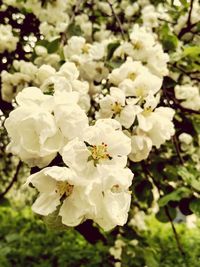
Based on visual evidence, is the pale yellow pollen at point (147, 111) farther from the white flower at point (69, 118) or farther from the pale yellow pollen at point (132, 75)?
the white flower at point (69, 118)

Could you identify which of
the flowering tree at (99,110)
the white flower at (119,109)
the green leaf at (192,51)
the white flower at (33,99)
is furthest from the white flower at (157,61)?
the white flower at (33,99)

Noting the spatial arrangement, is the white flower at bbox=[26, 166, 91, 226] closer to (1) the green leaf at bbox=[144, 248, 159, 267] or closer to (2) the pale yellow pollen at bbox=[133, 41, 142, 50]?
(2) the pale yellow pollen at bbox=[133, 41, 142, 50]

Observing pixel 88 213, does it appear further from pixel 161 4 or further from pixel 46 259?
pixel 46 259

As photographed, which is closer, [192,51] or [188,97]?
[192,51]

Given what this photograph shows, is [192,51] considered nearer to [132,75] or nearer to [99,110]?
[132,75]

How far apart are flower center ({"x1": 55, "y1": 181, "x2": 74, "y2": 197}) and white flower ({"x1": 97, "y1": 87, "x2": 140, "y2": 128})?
0.50 metres

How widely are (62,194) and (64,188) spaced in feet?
0.06

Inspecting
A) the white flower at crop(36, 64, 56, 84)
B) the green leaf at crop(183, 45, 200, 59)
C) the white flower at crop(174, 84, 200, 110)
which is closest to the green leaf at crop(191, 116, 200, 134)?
the white flower at crop(174, 84, 200, 110)

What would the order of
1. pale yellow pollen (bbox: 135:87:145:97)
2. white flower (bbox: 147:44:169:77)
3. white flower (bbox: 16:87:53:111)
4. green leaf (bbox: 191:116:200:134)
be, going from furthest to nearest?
green leaf (bbox: 191:116:200:134), white flower (bbox: 147:44:169:77), pale yellow pollen (bbox: 135:87:145:97), white flower (bbox: 16:87:53:111)

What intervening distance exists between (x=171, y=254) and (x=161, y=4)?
1645 millimetres

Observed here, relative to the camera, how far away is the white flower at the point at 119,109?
1661 millimetres

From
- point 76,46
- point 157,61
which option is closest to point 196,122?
point 157,61

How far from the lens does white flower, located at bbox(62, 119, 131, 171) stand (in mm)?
1189

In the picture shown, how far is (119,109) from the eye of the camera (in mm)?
1727
